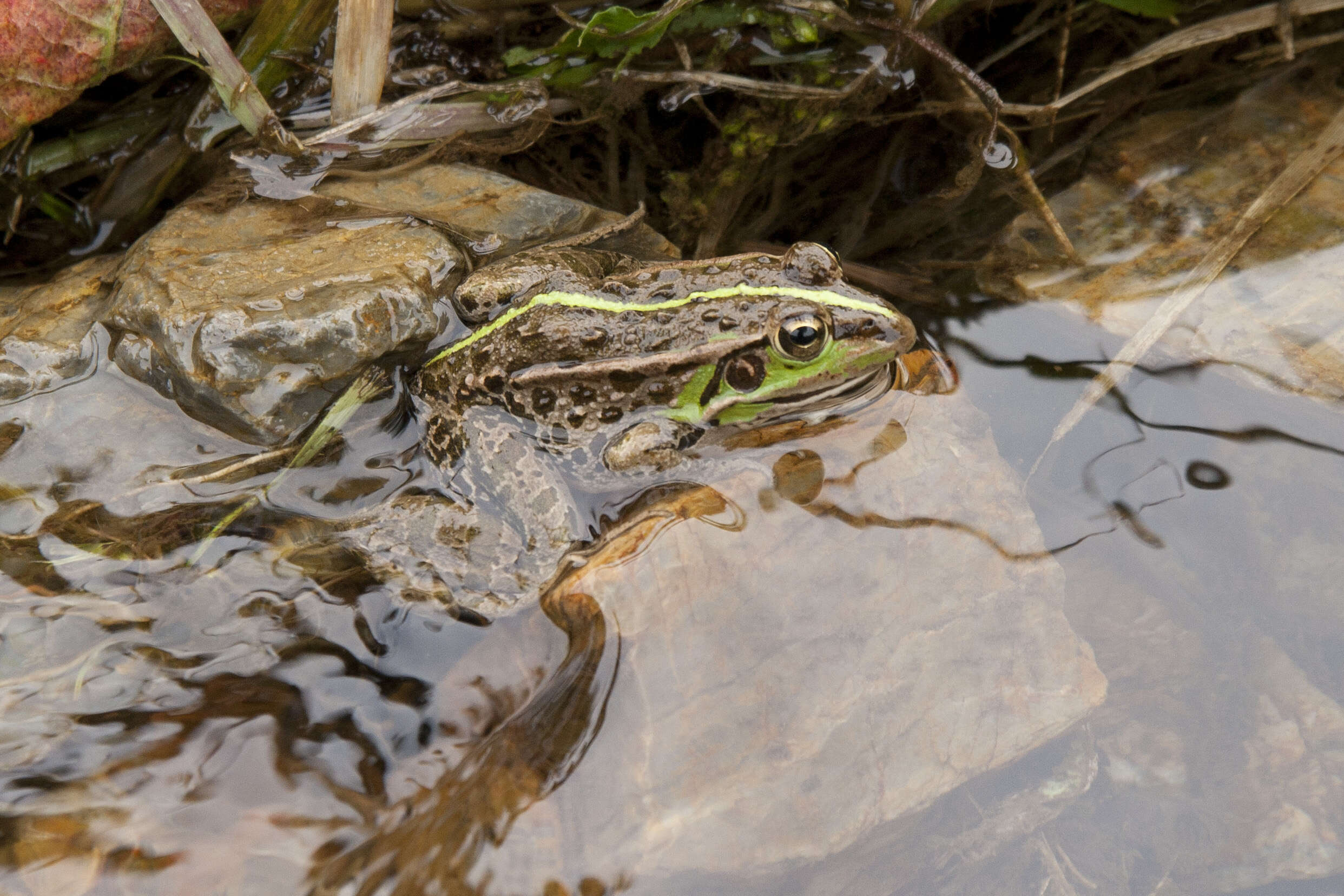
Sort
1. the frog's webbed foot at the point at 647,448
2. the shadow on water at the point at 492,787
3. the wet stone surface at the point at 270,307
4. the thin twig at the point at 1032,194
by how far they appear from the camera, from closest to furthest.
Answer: the shadow on water at the point at 492,787
the wet stone surface at the point at 270,307
the frog's webbed foot at the point at 647,448
the thin twig at the point at 1032,194

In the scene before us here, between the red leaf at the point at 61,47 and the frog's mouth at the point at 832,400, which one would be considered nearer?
the red leaf at the point at 61,47

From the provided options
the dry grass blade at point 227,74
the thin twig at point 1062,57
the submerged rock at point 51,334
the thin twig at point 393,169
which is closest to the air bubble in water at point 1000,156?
the thin twig at point 1062,57

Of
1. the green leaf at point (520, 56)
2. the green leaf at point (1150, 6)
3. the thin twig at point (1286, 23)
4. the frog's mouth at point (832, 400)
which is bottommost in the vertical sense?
the frog's mouth at point (832, 400)

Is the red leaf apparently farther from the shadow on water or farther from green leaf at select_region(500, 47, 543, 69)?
the shadow on water

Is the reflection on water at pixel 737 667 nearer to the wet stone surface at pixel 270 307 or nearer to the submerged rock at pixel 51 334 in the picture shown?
the submerged rock at pixel 51 334

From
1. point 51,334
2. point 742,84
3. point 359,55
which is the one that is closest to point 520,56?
point 359,55

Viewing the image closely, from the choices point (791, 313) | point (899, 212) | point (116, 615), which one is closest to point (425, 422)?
point (116, 615)

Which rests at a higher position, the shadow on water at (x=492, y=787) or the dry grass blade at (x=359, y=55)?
the dry grass blade at (x=359, y=55)

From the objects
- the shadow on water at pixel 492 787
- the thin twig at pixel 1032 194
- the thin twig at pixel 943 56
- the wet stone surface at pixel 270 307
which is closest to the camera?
the shadow on water at pixel 492 787
